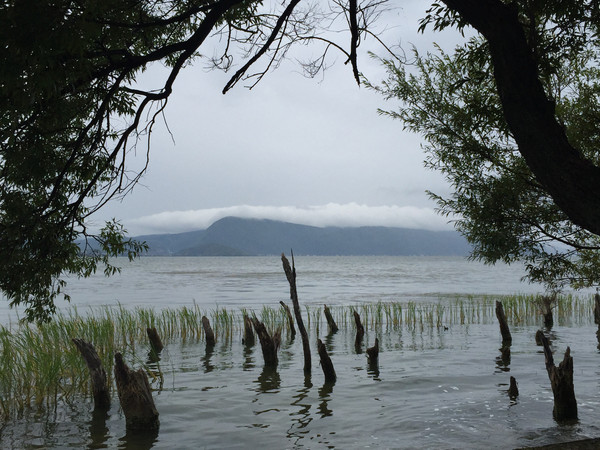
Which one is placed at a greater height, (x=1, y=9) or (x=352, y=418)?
(x=1, y=9)

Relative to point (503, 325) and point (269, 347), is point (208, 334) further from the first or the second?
point (503, 325)

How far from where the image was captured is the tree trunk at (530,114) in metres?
6.20

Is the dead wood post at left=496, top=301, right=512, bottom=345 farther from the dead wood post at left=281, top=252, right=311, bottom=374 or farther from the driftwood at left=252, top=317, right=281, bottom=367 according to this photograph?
the dead wood post at left=281, top=252, right=311, bottom=374

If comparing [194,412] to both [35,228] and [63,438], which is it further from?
[35,228]

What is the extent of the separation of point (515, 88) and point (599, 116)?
316 inches

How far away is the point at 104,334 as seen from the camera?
17.9 m

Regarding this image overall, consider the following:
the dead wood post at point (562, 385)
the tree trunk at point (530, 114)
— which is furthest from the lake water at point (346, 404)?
the tree trunk at point (530, 114)

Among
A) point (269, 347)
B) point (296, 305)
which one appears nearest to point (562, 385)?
point (296, 305)

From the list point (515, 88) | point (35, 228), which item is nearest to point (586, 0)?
point (515, 88)

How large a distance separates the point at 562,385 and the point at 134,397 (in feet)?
26.7

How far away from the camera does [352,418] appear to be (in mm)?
11648

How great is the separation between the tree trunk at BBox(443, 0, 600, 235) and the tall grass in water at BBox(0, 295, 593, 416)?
1039 cm

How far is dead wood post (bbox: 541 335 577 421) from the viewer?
399 inches

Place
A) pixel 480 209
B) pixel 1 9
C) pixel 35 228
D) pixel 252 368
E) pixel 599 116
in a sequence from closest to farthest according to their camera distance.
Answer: pixel 1 9, pixel 35 228, pixel 599 116, pixel 480 209, pixel 252 368
